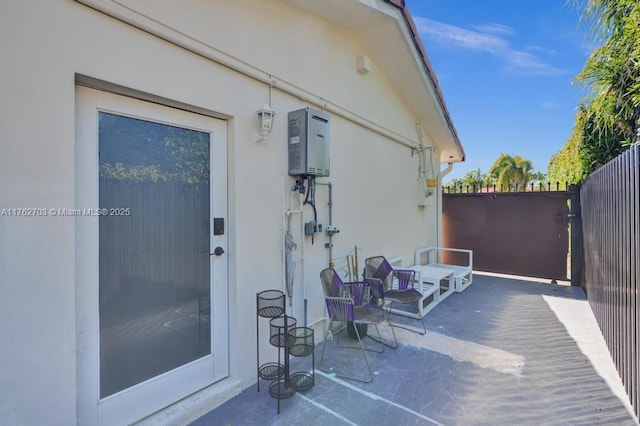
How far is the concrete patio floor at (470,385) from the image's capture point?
7.98 ft

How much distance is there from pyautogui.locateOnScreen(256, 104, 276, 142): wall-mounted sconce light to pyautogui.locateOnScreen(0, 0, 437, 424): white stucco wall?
11 centimetres

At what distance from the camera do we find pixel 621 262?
9.53 ft

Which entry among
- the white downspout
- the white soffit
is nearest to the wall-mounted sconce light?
the white soffit

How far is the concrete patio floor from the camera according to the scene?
243cm

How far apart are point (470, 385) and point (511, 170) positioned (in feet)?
69.4

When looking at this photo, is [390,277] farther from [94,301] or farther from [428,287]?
[94,301]

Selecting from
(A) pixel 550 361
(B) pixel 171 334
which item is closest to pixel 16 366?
(B) pixel 171 334

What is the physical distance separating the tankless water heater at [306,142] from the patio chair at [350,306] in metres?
1.20

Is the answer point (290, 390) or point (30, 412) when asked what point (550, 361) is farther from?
point (30, 412)

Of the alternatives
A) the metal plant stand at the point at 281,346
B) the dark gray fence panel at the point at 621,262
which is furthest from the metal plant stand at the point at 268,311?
the dark gray fence panel at the point at 621,262

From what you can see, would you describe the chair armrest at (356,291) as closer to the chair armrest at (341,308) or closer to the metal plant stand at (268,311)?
the chair armrest at (341,308)

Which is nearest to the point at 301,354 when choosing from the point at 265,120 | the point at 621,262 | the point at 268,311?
the point at 268,311

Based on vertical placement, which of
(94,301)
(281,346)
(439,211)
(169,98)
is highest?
(169,98)

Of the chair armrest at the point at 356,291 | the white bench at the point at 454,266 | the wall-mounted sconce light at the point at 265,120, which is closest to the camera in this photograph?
the wall-mounted sconce light at the point at 265,120
